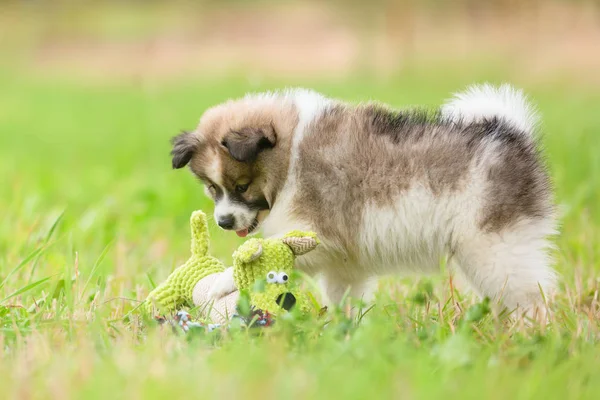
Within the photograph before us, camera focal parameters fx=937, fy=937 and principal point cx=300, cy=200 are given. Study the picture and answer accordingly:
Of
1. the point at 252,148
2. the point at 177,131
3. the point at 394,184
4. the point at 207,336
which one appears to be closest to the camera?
the point at 207,336

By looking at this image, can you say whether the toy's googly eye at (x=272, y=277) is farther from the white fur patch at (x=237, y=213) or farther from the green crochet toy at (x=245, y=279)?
the white fur patch at (x=237, y=213)

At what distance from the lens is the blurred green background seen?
2.39 meters

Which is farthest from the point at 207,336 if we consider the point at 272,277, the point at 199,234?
the point at 199,234

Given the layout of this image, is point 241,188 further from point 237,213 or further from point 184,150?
point 184,150

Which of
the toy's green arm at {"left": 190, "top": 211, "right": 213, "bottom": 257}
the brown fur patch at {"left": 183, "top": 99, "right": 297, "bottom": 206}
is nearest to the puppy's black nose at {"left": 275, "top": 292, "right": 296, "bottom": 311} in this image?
the toy's green arm at {"left": 190, "top": 211, "right": 213, "bottom": 257}

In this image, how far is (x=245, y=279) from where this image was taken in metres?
3.11

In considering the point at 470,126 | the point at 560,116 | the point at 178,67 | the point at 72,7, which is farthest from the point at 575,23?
the point at 470,126

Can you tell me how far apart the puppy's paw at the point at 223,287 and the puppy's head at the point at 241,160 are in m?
0.41

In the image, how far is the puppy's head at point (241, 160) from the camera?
3.53 meters

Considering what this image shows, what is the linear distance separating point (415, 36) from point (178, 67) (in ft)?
18.3

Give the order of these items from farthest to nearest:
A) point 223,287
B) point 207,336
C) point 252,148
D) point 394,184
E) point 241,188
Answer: point 241,188
point 252,148
point 394,184
point 223,287
point 207,336

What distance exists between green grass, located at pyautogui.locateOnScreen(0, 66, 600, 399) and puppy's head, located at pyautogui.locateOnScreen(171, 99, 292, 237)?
484 mm

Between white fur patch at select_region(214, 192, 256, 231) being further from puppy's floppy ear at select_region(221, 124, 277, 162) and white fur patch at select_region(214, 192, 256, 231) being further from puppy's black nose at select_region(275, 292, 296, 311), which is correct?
puppy's black nose at select_region(275, 292, 296, 311)

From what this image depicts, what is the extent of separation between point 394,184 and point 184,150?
0.88m
